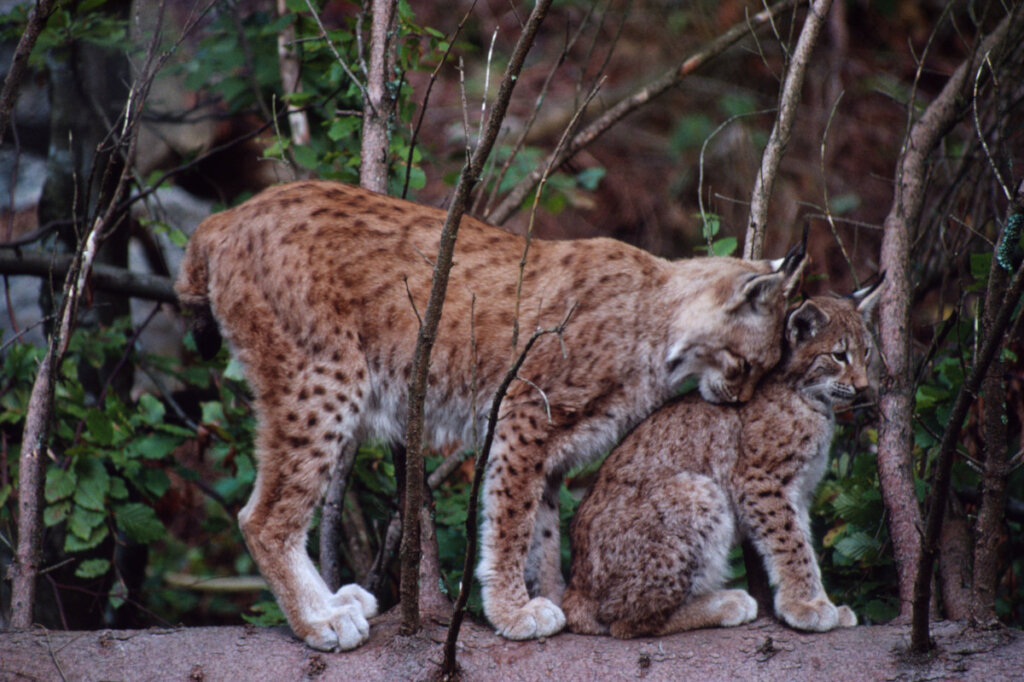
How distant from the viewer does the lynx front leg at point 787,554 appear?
11.0 feet

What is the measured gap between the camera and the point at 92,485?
14.0 ft

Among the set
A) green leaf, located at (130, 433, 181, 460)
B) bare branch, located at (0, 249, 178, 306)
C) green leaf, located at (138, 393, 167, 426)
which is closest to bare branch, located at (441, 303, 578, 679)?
green leaf, located at (130, 433, 181, 460)

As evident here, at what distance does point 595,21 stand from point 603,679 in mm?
8629

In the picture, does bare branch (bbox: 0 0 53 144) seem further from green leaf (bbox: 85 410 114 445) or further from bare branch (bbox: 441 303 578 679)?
bare branch (bbox: 441 303 578 679)

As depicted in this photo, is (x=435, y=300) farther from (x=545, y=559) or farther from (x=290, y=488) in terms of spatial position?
(x=545, y=559)

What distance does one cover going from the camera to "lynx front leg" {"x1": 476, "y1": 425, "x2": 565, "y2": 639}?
3539mm

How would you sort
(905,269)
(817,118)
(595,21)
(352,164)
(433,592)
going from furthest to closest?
(595,21) → (817,118) → (352,164) → (905,269) → (433,592)

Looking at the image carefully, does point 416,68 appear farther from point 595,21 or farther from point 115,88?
point 595,21

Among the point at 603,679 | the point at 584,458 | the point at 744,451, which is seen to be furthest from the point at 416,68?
the point at 603,679

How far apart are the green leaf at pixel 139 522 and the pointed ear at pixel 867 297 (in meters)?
3.10

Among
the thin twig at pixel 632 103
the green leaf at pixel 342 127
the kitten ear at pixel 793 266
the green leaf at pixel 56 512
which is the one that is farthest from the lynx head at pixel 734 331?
the green leaf at pixel 56 512

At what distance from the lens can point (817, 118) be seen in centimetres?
932

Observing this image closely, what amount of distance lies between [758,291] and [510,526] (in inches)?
49.8

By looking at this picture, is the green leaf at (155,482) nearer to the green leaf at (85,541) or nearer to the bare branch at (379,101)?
the green leaf at (85,541)
